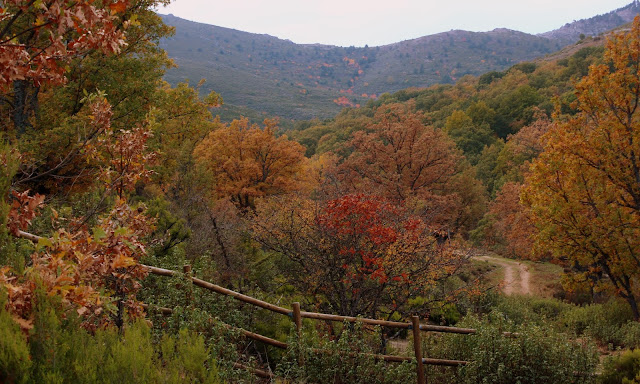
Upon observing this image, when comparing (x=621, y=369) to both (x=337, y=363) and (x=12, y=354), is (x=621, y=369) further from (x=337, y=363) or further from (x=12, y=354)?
(x=12, y=354)

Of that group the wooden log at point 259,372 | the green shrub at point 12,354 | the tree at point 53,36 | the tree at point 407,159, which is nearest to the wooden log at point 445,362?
the wooden log at point 259,372

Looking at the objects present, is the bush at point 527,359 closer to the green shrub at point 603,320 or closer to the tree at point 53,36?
the green shrub at point 603,320

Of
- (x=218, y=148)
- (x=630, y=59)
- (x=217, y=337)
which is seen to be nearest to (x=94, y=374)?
(x=217, y=337)

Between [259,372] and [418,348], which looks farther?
[418,348]

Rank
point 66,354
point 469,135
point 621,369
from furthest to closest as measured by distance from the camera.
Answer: point 469,135, point 621,369, point 66,354

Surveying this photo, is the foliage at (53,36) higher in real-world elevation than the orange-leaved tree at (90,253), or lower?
higher

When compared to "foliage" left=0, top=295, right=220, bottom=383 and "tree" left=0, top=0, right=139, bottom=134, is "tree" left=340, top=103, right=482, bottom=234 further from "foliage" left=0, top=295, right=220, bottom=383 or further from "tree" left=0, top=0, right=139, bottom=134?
"foliage" left=0, top=295, right=220, bottom=383

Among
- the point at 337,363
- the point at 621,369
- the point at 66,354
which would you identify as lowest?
the point at 621,369

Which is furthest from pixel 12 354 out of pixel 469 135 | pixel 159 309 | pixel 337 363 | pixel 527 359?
pixel 469 135

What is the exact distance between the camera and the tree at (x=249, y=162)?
23.3 metres

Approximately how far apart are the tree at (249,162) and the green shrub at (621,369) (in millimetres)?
18045

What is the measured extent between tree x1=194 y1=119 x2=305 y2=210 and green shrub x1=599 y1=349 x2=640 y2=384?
18.0 m

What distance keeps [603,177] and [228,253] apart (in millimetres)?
10562

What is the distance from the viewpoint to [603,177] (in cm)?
1190
